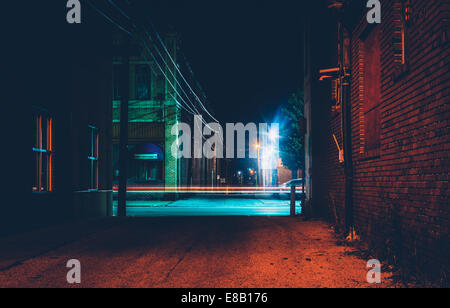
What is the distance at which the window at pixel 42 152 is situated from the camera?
11391 mm

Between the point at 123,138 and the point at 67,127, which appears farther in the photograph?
the point at 123,138

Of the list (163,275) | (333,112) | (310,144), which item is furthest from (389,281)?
(310,144)

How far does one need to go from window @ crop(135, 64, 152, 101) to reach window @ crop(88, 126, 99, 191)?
15816 mm

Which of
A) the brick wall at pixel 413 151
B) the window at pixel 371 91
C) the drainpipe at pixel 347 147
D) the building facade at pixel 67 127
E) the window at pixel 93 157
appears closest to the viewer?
the brick wall at pixel 413 151

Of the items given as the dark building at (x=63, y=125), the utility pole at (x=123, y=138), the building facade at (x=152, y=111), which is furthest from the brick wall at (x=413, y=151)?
the building facade at (x=152, y=111)

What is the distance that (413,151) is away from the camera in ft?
20.0

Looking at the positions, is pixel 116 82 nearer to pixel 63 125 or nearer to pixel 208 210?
pixel 208 210

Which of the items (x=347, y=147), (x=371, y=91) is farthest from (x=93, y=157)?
(x=371, y=91)

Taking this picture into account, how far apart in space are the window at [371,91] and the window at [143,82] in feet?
76.8

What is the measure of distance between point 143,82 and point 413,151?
2696 cm

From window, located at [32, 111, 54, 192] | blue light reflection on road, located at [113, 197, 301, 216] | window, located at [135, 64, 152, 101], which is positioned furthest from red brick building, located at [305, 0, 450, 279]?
window, located at [135, 64, 152, 101]

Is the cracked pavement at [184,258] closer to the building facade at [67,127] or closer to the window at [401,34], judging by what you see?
the building facade at [67,127]

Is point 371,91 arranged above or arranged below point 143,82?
below

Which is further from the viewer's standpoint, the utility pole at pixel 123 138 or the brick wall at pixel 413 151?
the utility pole at pixel 123 138
